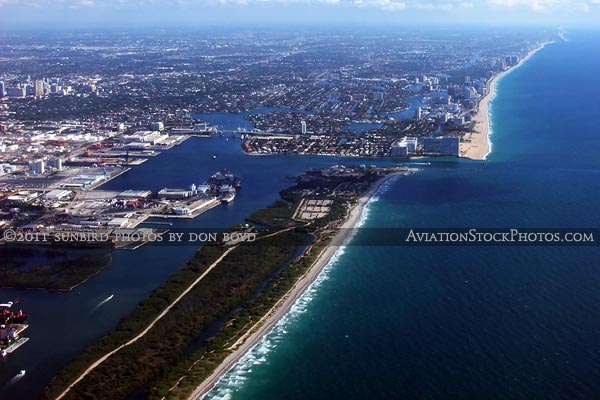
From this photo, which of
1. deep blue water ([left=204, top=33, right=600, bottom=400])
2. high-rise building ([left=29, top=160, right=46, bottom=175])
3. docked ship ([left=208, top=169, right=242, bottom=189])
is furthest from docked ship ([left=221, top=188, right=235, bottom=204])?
high-rise building ([left=29, top=160, right=46, bottom=175])

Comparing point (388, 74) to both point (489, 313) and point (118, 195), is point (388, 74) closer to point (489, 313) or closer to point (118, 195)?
point (118, 195)

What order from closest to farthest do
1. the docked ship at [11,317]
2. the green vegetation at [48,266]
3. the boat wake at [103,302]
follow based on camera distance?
1. the docked ship at [11,317]
2. the boat wake at [103,302]
3. the green vegetation at [48,266]

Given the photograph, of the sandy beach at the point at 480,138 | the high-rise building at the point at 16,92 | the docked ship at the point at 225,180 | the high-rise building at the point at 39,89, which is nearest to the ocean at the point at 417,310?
the docked ship at the point at 225,180

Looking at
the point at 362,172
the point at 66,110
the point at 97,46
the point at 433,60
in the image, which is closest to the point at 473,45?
the point at 433,60

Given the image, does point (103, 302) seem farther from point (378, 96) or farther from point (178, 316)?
point (378, 96)

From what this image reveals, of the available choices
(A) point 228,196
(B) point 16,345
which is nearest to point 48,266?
(B) point 16,345

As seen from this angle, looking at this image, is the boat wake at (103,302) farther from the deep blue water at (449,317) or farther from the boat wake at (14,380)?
the deep blue water at (449,317)
